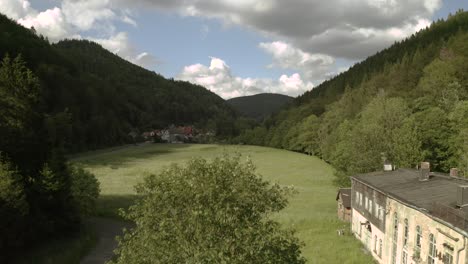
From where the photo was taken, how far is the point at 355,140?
6406cm

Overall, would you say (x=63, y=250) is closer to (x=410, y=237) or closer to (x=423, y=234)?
(x=410, y=237)

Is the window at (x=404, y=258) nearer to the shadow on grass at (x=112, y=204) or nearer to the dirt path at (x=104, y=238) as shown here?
the dirt path at (x=104, y=238)

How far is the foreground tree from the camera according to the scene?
15.8 metres

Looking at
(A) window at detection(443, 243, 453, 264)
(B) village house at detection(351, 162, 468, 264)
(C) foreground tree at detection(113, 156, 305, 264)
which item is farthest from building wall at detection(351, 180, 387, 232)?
(C) foreground tree at detection(113, 156, 305, 264)

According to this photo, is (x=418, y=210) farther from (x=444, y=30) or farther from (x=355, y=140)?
(x=444, y=30)

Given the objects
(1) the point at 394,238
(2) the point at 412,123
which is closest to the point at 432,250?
(1) the point at 394,238

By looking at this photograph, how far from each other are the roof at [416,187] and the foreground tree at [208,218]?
15832mm

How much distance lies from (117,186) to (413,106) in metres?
55.0

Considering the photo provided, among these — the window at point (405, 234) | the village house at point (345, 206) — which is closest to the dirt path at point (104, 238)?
the window at point (405, 234)

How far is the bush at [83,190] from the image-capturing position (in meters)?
46.5

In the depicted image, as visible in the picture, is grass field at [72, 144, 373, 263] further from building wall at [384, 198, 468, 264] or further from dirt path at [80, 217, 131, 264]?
building wall at [384, 198, 468, 264]

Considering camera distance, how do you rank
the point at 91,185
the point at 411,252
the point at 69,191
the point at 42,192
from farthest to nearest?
1. the point at 91,185
2. the point at 69,191
3. the point at 42,192
4. the point at 411,252

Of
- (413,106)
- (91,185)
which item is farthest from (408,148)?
(91,185)

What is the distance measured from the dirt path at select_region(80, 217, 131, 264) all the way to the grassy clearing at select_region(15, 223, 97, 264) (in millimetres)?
751
